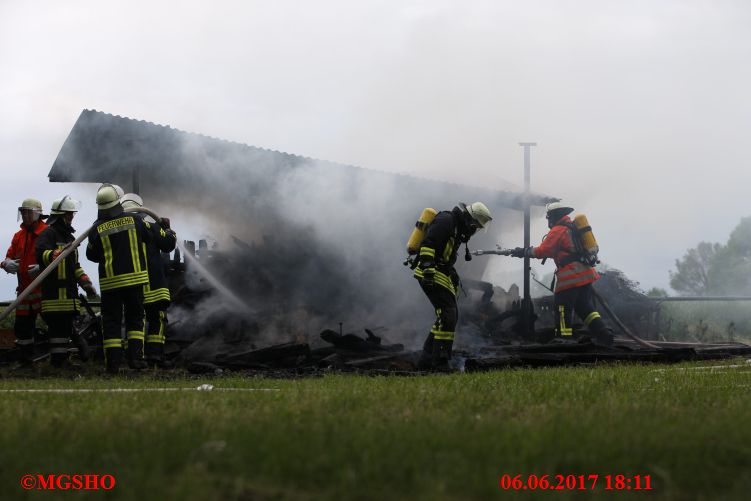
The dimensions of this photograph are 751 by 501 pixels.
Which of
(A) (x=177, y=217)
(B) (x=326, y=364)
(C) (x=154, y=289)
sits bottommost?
(B) (x=326, y=364)

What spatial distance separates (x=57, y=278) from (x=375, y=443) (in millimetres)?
6372

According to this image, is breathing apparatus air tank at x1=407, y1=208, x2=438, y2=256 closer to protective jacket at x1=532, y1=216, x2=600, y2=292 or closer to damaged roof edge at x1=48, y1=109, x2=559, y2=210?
protective jacket at x1=532, y1=216, x2=600, y2=292

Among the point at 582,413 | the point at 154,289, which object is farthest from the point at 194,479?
the point at 154,289

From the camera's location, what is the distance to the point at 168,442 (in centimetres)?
308

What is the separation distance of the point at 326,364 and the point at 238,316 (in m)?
3.02

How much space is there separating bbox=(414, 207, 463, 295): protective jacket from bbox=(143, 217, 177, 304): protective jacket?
8.54 ft

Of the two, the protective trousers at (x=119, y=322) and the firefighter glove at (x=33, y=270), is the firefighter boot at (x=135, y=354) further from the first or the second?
the firefighter glove at (x=33, y=270)

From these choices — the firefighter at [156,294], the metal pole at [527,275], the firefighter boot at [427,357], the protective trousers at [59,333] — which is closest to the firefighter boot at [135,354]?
the firefighter at [156,294]

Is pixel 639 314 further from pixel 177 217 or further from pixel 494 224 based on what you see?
pixel 177 217

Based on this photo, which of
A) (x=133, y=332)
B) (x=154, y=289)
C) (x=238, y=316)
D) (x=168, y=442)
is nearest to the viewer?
(x=168, y=442)

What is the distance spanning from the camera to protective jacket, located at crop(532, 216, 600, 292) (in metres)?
10.9

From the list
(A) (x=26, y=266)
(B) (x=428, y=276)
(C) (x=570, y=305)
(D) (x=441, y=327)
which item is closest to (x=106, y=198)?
(A) (x=26, y=266)

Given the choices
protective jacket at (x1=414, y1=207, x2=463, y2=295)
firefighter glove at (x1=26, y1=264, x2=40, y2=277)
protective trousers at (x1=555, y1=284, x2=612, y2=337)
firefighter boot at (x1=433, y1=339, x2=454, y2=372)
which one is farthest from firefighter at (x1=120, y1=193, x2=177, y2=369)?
protective trousers at (x1=555, y1=284, x2=612, y2=337)

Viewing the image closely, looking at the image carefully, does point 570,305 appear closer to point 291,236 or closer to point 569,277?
point 569,277
